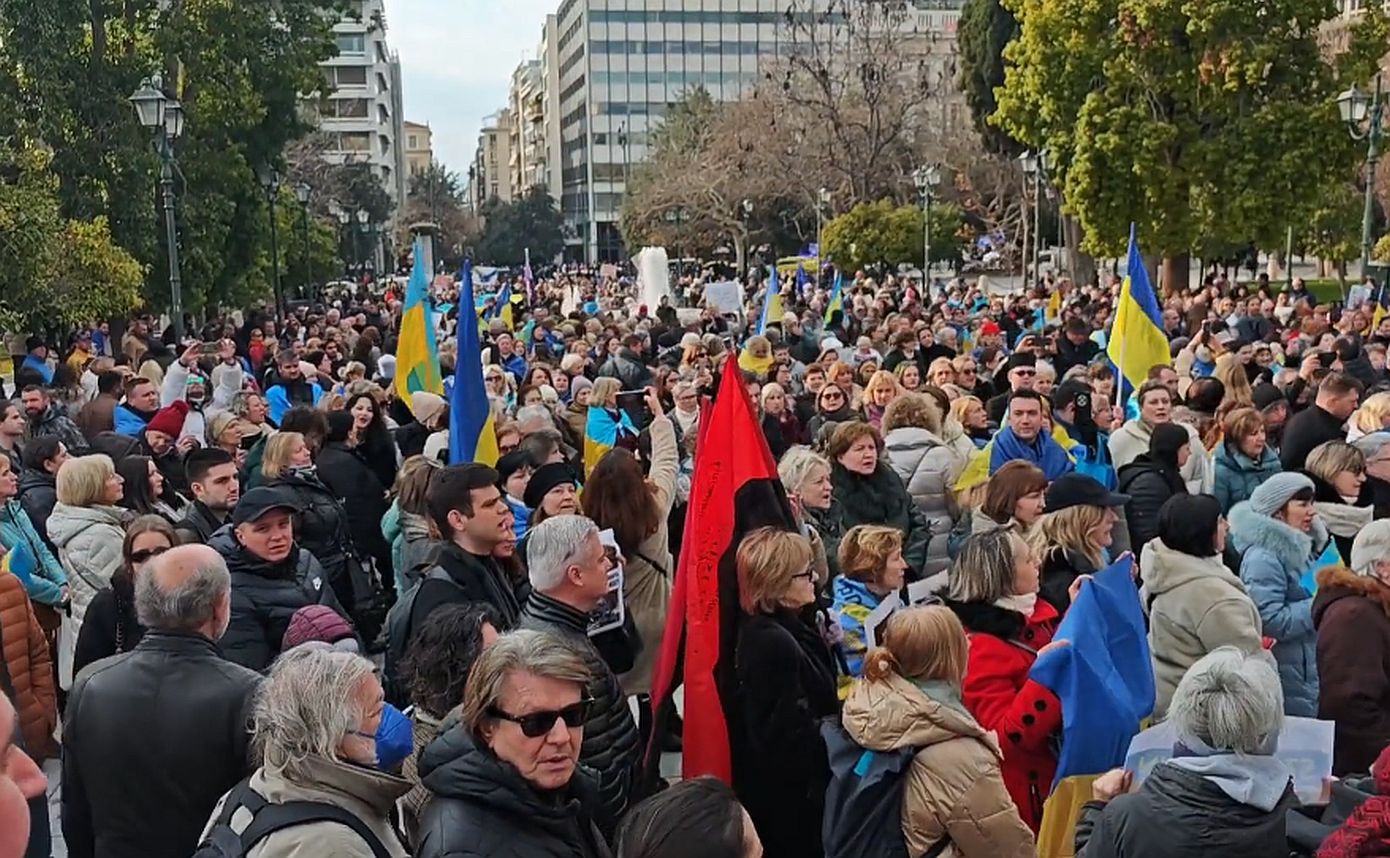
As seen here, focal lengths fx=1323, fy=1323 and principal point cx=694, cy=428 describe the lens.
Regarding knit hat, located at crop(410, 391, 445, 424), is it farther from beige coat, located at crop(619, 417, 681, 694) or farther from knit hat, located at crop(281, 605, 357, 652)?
knit hat, located at crop(281, 605, 357, 652)

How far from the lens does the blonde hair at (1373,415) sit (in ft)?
23.8

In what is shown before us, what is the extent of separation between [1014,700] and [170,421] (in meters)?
6.42

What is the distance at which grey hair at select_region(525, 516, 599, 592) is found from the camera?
3947mm

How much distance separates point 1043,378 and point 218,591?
7782 millimetres

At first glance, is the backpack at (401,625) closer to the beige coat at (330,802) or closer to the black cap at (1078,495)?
the beige coat at (330,802)

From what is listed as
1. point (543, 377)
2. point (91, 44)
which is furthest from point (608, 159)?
point (543, 377)

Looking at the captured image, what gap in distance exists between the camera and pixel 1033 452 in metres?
7.19


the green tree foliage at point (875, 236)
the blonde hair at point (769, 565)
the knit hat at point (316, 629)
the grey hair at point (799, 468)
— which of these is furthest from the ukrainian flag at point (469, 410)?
the green tree foliage at point (875, 236)

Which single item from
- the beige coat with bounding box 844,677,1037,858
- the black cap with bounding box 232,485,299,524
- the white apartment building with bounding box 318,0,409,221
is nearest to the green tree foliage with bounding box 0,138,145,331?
the black cap with bounding box 232,485,299,524

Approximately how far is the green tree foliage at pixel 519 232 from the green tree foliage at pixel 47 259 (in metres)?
73.2

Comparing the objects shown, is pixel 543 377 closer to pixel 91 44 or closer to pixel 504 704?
pixel 504 704

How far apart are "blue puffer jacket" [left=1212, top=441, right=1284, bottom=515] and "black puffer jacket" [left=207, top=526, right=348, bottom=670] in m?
4.65

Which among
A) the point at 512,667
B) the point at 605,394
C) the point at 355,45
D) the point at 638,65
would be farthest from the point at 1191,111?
the point at 638,65

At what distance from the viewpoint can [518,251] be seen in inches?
3647
